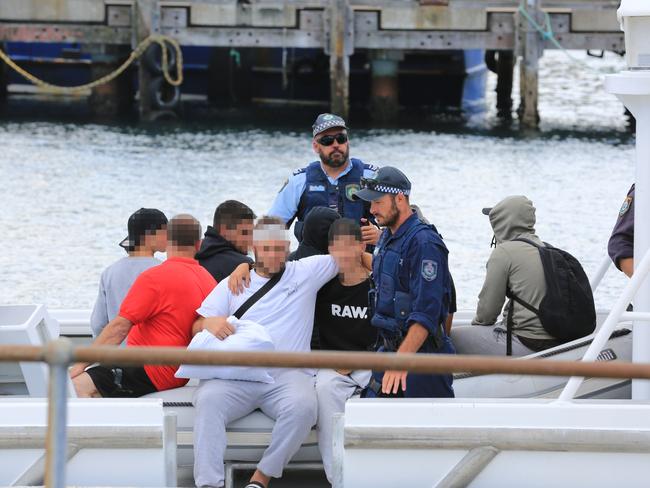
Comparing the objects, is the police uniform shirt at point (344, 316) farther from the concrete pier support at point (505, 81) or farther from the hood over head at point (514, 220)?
the concrete pier support at point (505, 81)

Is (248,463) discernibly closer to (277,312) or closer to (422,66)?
(277,312)

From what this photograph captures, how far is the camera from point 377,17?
25.9 meters

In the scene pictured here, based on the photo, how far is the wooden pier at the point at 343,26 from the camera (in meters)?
25.8

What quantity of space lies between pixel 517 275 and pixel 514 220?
344 millimetres

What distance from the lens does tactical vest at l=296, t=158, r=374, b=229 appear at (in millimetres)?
6848

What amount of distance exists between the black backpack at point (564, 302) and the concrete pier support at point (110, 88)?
77.0ft

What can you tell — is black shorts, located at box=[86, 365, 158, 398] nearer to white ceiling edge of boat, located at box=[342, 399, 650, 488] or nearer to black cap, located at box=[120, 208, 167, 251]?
black cap, located at box=[120, 208, 167, 251]

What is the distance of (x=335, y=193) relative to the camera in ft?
22.5

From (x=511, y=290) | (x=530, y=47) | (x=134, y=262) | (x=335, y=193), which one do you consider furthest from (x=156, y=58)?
(x=511, y=290)

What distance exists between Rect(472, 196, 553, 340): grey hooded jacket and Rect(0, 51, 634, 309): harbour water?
814cm

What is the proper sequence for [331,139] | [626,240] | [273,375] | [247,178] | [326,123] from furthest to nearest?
[247,178] → [331,139] → [326,123] → [626,240] → [273,375]

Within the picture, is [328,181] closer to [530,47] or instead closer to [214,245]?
[214,245]

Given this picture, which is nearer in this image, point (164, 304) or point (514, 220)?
point (164, 304)

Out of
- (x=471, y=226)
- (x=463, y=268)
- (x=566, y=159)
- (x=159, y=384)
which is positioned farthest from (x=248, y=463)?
(x=566, y=159)
